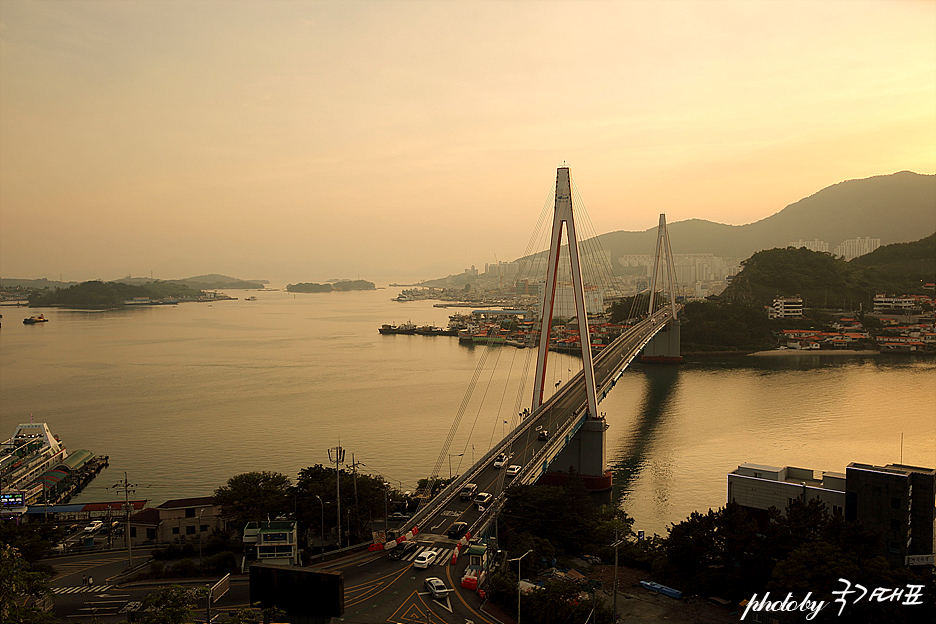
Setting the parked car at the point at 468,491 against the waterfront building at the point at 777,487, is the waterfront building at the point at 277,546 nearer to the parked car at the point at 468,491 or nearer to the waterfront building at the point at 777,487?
the parked car at the point at 468,491

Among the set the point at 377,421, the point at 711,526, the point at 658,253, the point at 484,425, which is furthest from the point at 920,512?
the point at 658,253

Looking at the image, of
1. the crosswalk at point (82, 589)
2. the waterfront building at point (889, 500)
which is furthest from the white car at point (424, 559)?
the waterfront building at point (889, 500)

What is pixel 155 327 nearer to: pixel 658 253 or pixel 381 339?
pixel 381 339

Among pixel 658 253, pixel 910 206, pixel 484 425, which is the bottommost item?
pixel 484 425

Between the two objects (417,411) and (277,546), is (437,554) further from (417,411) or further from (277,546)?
(417,411)

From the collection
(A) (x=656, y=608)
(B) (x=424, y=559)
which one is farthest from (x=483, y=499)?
(A) (x=656, y=608)
